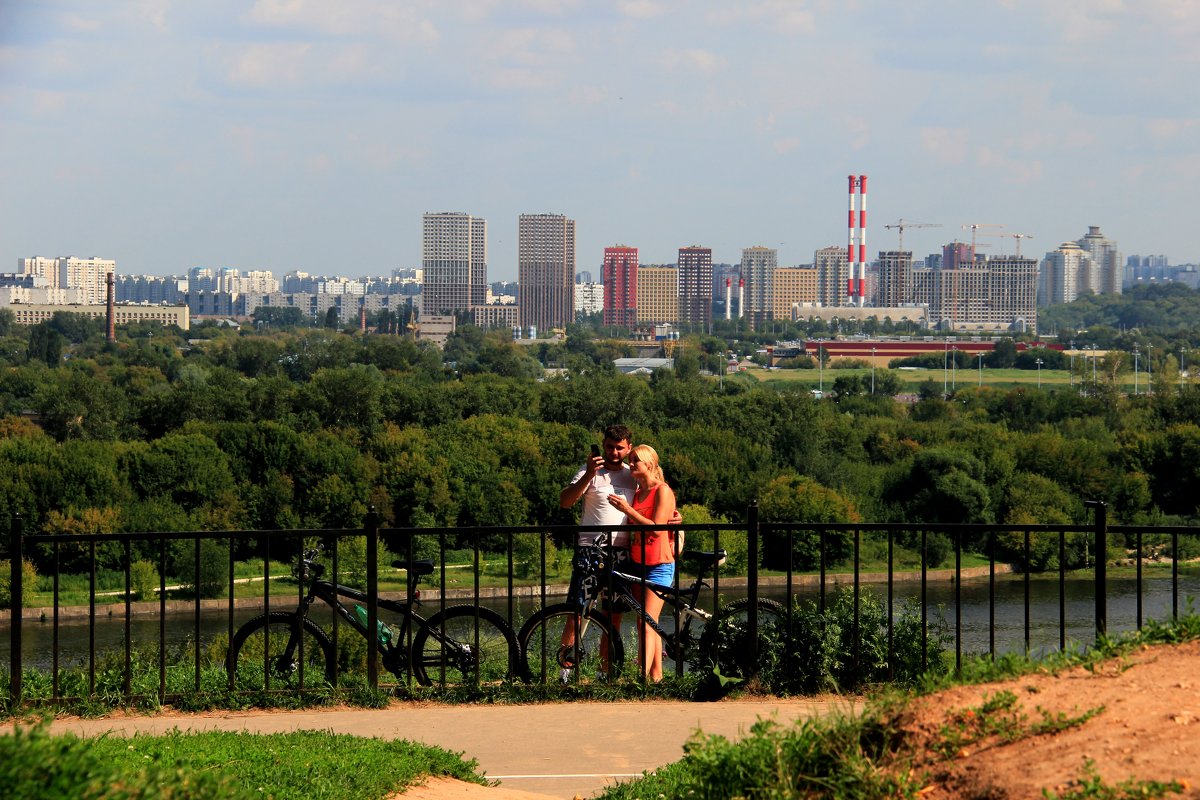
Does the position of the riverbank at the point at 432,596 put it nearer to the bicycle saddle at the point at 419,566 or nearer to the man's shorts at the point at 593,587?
the man's shorts at the point at 593,587

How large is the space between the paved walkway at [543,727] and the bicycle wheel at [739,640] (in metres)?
0.20

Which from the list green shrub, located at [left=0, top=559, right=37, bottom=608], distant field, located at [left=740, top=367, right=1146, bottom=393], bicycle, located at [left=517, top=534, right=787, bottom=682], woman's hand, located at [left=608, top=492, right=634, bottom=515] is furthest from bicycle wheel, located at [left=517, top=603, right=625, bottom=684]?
distant field, located at [left=740, top=367, right=1146, bottom=393]

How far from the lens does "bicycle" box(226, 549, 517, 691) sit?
6945 millimetres

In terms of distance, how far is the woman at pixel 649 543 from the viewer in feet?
23.3

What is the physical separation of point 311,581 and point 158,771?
11.4ft

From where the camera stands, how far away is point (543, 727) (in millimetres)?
6293

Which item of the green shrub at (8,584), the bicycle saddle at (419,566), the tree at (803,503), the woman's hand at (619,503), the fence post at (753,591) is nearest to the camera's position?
the fence post at (753,591)

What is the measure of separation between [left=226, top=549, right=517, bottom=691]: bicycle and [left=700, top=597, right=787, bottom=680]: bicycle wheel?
0.94m

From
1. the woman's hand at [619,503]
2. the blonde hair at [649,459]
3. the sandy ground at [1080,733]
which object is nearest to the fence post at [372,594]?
the woman's hand at [619,503]

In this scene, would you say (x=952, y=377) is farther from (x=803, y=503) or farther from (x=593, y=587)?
(x=593, y=587)

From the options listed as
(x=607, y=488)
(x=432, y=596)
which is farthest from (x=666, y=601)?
(x=432, y=596)

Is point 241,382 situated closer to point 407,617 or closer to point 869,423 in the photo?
point 869,423

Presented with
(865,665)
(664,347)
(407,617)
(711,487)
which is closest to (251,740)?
(407,617)

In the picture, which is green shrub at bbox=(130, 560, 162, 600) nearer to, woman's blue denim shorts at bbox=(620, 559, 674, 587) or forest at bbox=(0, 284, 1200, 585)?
forest at bbox=(0, 284, 1200, 585)
